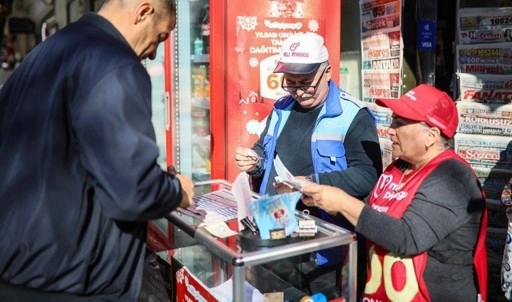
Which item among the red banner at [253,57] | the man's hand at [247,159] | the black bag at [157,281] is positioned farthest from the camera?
the red banner at [253,57]

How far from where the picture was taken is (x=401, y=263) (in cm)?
194

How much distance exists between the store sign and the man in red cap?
7.05 ft

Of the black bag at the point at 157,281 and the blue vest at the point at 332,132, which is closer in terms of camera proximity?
the black bag at the point at 157,281

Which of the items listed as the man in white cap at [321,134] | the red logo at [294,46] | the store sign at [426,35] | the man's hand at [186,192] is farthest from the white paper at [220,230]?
the store sign at [426,35]

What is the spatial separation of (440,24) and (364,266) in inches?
98.3

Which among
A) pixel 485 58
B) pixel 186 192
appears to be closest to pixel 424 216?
pixel 186 192

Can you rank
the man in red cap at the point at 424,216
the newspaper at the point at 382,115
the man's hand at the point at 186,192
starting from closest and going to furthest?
1. the man's hand at the point at 186,192
2. the man in red cap at the point at 424,216
3. the newspaper at the point at 382,115

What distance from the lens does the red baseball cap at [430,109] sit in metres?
2.00

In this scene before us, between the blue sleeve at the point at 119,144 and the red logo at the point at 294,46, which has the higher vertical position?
the red logo at the point at 294,46

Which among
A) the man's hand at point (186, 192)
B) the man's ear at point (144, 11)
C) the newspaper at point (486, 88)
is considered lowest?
the man's hand at point (186, 192)

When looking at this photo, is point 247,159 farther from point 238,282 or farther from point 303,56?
point 238,282

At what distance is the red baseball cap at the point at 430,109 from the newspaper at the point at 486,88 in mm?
1742

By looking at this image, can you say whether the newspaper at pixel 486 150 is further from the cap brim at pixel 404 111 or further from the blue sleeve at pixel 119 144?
the blue sleeve at pixel 119 144

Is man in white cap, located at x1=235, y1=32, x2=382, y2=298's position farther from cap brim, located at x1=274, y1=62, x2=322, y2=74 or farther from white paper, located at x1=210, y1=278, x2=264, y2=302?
white paper, located at x1=210, y1=278, x2=264, y2=302
